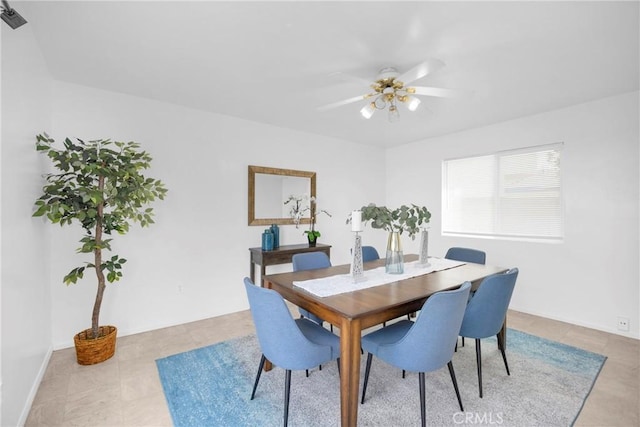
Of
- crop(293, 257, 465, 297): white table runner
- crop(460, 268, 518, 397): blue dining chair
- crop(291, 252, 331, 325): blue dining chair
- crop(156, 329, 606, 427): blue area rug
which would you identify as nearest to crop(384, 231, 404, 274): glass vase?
crop(293, 257, 465, 297): white table runner

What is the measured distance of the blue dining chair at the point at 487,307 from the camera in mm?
1875

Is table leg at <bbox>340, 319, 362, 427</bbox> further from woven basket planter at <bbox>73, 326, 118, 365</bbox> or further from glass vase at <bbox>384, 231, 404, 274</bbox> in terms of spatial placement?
woven basket planter at <bbox>73, 326, 118, 365</bbox>

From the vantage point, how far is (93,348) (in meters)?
2.30

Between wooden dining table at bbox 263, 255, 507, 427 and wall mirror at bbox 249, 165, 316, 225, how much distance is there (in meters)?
1.61

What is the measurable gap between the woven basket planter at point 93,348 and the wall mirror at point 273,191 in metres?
1.82

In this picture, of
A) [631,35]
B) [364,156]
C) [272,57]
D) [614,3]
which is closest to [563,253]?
[631,35]

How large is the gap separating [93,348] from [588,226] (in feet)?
16.3

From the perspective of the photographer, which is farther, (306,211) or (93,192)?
(306,211)

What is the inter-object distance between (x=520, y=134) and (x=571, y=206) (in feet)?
3.42

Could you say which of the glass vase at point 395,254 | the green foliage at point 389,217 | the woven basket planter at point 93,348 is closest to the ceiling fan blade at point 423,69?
the green foliage at point 389,217

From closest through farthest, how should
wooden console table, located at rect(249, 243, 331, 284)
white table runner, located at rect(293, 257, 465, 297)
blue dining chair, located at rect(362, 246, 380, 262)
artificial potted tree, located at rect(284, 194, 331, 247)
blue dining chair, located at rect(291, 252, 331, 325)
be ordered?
white table runner, located at rect(293, 257, 465, 297)
blue dining chair, located at rect(291, 252, 331, 325)
blue dining chair, located at rect(362, 246, 380, 262)
wooden console table, located at rect(249, 243, 331, 284)
artificial potted tree, located at rect(284, 194, 331, 247)

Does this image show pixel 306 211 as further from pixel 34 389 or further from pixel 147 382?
pixel 34 389

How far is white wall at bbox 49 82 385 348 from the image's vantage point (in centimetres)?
264

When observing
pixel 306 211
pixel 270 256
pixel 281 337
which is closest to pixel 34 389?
pixel 281 337
